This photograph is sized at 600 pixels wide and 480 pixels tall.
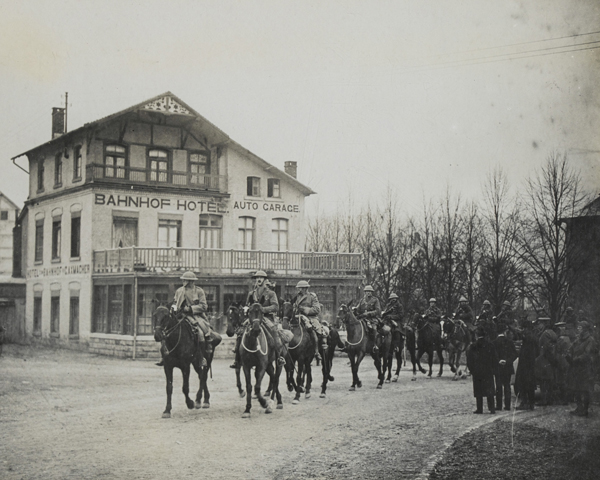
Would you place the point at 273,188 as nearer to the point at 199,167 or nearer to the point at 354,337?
the point at 199,167

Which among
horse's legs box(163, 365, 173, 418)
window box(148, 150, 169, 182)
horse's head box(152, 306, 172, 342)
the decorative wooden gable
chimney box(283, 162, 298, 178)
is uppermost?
chimney box(283, 162, 298, 178)

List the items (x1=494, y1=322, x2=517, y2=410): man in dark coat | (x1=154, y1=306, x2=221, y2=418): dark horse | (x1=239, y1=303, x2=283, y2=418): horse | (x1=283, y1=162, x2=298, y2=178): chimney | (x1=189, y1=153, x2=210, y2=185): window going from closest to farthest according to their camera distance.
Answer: (x1=154, y1=306, x2=221, y2=418): dark horse < (x1=239, y1=303, x2=283, y2=418): horse < (x1=494, y1=322, x2=517, y2=410): man in dark coat < (x1=189, y1=153, x2=210, y2=185): window < (x1=283, y1=162, x2=298, y2=178): chimney

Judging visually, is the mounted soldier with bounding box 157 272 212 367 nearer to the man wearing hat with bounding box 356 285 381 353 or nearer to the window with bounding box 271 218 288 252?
the man wearing hat with bounding box 356 285 381 353

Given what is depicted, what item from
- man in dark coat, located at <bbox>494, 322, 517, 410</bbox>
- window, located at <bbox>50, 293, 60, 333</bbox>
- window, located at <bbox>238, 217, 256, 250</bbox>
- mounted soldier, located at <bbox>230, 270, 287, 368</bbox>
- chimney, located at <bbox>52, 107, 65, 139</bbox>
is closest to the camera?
chimney, located at <bbox>52, 107, 65, 139</bbox>

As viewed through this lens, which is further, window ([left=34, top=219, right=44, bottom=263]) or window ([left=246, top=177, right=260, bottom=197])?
window ([left=246, top=177, right=260, bottom=197])

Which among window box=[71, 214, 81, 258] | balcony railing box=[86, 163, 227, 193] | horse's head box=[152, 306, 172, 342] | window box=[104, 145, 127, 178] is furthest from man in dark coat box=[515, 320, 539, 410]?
window box=[71, 214, 81, 258]

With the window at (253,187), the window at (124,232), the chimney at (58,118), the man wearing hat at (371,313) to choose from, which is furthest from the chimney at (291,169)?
the chimney at (58,118)

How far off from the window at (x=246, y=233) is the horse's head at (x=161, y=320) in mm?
18713

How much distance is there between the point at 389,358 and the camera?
1784cm

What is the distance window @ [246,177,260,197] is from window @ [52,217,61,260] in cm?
946

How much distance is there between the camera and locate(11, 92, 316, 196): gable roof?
13656 millimetres

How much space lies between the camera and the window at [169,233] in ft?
86.2

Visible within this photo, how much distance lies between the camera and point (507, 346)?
12.9 metres

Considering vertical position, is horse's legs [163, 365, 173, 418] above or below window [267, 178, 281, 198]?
below
